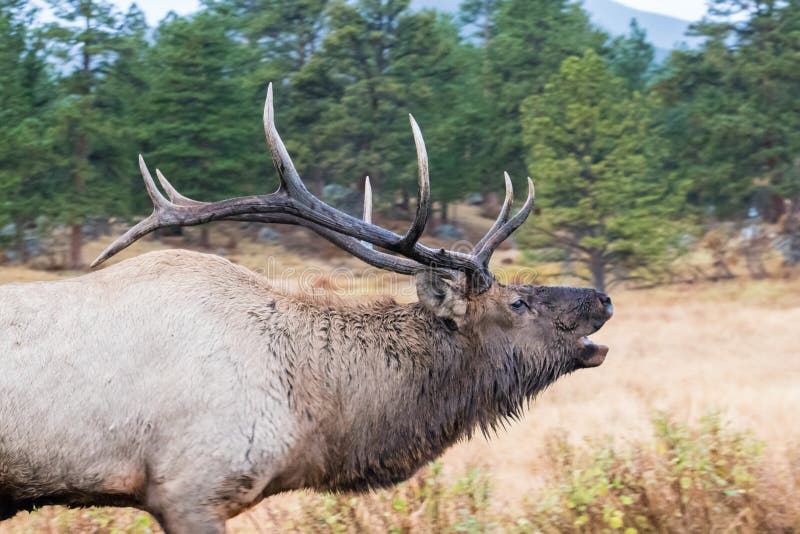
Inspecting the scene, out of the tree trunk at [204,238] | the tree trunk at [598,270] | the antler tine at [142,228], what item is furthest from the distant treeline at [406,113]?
the antler tine at [142,228]

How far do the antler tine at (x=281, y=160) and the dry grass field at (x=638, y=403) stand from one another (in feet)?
2.11

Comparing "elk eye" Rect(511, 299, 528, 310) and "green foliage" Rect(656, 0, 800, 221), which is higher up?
"green foliage" Rect(656, 0, 800, 221)

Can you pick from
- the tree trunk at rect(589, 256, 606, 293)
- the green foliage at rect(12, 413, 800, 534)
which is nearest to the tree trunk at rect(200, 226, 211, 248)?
the tree trunk at rect(589, 256, 606, 293)

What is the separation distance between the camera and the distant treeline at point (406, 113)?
28.6 metres

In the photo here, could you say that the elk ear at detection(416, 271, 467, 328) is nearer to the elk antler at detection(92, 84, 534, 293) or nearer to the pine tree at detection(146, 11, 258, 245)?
the elk antler at detection(92, 84, 534, 293)

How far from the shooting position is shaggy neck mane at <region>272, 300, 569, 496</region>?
4418 mm

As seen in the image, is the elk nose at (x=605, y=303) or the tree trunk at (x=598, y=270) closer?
the elk nose at (x=605, y=303)

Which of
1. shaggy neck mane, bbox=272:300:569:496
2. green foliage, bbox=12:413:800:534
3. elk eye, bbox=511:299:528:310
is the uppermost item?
elk eye, bbox=511:299:528:310

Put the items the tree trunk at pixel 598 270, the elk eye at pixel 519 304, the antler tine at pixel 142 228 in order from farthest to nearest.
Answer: the tree trunk at pixel 598 270 < the elk eye at pixel 519 304 < the antler tine at pixel 142 228

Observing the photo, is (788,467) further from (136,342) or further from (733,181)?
(733,181)

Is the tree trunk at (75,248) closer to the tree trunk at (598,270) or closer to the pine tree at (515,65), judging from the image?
the pine tree at (515,65)

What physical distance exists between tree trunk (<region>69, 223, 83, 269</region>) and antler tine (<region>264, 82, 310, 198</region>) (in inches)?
1202

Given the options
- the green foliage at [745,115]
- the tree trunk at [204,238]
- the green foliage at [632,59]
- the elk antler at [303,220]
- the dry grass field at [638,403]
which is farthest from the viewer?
the green foliage at [632,59]

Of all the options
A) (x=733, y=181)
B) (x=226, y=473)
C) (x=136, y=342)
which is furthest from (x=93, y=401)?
(x=733, y=181)
